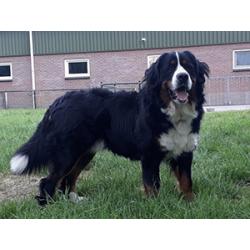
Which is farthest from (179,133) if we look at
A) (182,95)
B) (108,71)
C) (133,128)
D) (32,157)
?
(108,71)

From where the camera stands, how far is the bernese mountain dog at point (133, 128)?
377 cm

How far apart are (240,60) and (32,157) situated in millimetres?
11407

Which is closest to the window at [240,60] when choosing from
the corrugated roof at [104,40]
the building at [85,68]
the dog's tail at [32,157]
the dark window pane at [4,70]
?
the building at [85,68]

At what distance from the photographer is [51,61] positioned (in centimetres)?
1703

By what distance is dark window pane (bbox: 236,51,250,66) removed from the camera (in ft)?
39.0

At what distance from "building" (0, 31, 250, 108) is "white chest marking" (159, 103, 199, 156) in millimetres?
7602

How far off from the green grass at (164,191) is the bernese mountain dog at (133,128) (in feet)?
0.73

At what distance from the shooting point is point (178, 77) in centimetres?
360

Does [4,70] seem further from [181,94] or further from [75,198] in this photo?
[181,94]

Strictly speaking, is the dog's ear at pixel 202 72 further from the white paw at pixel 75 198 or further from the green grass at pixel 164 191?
the white paw at pixel 75 198

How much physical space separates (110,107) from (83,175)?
1129mm

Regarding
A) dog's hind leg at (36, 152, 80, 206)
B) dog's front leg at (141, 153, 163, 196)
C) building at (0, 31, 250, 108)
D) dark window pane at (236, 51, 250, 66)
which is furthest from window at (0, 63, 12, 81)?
dog's front leg at (141, 153, 163, 196)

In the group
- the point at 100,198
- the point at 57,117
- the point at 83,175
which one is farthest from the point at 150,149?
the point at 83,175

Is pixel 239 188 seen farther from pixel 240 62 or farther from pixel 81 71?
pixel 81 71
